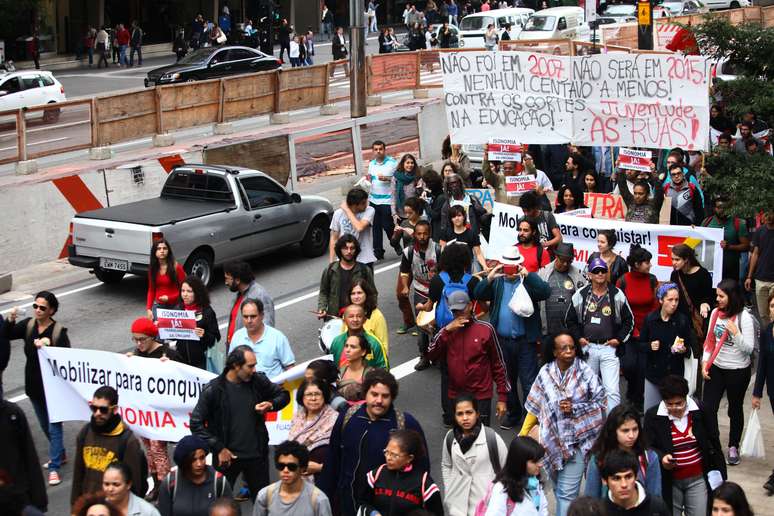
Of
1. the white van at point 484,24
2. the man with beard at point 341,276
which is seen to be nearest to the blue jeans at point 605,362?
the man with beard at point 341,276

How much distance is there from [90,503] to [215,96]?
1834 cm

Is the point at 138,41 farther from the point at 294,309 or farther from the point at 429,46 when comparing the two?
the point at 294,309

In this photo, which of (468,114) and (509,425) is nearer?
(509,425)

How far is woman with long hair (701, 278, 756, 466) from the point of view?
9453 mm

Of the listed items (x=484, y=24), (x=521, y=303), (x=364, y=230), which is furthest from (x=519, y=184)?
(x=484, y=24)

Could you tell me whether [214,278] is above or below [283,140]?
below

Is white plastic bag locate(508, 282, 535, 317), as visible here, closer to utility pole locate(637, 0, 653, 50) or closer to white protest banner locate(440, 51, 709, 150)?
white protest banner locate(440, 51, 709, 150)

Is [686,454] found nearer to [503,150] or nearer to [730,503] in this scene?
[730,503]

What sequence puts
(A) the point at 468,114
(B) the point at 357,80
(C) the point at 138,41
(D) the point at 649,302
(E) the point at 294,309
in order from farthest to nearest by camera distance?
(C) the point at 138,41, (B) the point at 357,80, (A) the point at 468,114, (E) the point at 294,309, (D) the point at 649,302

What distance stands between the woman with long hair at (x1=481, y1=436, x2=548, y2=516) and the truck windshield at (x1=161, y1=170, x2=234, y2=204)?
9.91m

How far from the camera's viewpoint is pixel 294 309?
48.9ft

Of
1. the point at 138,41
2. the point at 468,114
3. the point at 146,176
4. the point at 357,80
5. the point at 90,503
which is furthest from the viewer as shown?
the point at 138,41

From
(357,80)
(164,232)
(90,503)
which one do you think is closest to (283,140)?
(357,80)

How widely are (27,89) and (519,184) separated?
816 inches
